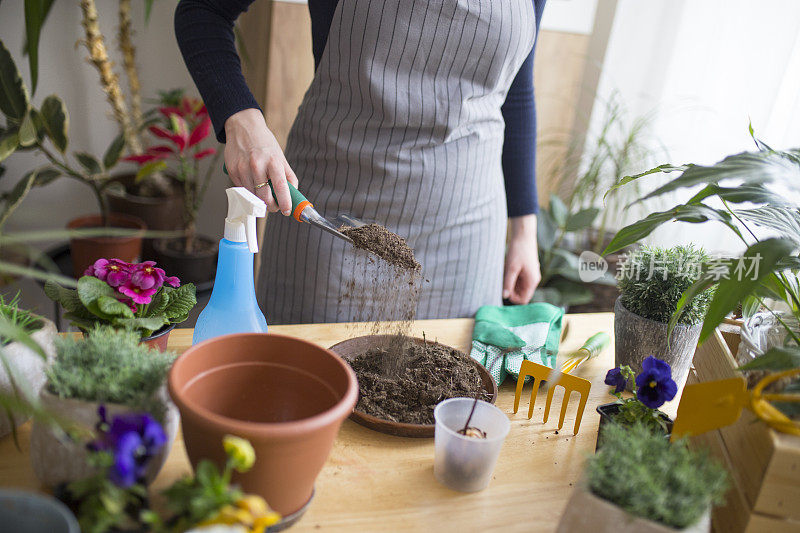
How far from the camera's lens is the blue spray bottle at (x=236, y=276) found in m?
0.81

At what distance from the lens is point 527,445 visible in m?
0.82

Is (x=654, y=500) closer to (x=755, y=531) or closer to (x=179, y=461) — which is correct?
(x=755, y=531)

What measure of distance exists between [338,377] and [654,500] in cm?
33

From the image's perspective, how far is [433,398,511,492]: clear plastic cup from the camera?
705 mm

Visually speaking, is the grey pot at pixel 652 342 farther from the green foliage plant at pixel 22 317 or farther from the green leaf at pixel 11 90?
the green leaf at pixel 11 90

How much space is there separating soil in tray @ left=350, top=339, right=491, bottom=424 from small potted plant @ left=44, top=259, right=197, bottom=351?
0.89ft

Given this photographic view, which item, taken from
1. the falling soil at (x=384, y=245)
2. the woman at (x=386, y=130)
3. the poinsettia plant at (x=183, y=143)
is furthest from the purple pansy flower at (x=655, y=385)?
the poinsettia plant at (x=183, y=143)

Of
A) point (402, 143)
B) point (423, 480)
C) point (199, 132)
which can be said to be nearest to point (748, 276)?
point (423, 480)

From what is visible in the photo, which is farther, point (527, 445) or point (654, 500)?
point (527, 445)

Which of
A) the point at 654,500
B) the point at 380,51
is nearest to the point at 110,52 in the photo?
the point at 380,51

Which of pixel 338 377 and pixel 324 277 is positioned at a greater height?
pixel 338 377

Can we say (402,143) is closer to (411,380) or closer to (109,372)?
(411,380)

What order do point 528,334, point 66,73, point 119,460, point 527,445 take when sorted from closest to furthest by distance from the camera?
point 119,460, point 527,445, point 528,334, point 66,73

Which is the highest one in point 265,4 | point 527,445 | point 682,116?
point 265,4
